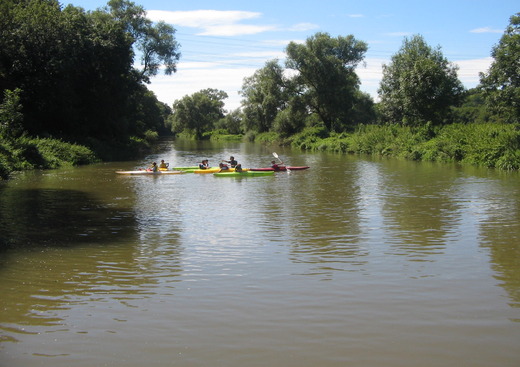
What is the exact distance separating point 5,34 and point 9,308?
90.9 feet

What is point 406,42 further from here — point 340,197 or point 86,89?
point 340,197

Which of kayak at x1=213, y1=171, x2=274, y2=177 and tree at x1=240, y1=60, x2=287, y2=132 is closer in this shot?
kayak at x1=213, y1=171, x2=274, y2=177

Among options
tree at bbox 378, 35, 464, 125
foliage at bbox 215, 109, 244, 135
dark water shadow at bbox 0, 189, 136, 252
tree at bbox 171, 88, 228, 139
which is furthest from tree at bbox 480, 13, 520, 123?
tree at bbox 171, 88, 228, 139

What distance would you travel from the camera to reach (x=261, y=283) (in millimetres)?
7730

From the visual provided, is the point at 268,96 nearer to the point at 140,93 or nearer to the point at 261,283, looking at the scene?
the point at 140,93

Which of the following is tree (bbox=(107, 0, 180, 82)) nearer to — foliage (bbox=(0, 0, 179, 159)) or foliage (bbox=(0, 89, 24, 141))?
foliage (bbox=(0, 0, 179, 159))

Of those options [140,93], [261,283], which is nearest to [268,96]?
[140,93]

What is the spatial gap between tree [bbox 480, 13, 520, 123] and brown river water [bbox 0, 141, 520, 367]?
1328cm

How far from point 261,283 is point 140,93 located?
4359 centimetres

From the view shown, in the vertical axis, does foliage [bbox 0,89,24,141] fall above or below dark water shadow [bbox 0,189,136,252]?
above

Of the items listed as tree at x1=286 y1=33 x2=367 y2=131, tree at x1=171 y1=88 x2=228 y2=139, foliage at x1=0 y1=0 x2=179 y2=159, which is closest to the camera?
foliage at x1=0 y1=0 x2=179 y2=159

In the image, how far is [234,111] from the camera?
304ft

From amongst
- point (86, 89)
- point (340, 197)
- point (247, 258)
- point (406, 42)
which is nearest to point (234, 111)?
point (406, 42)

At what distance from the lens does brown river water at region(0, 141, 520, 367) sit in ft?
18.0
